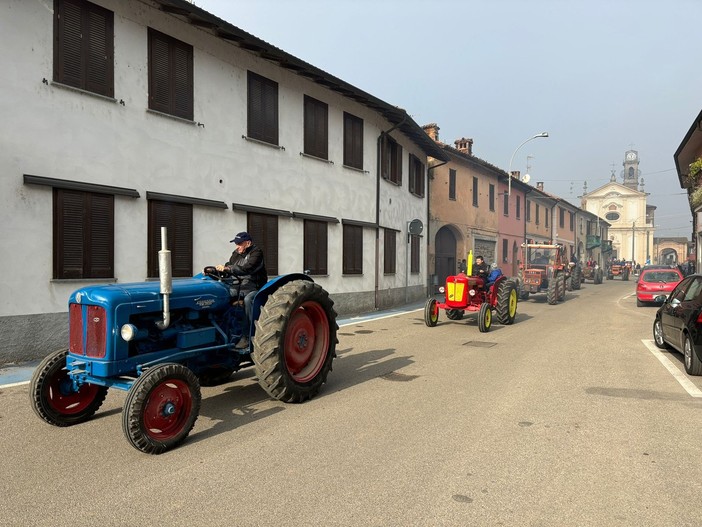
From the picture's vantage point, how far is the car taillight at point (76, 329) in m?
4.24

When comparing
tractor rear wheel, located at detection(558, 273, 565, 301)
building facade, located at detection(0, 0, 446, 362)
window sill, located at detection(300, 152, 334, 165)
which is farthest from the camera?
tractor rear wheel, located at detection(558, 273, 565, 301)

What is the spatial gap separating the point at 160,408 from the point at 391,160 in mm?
14270

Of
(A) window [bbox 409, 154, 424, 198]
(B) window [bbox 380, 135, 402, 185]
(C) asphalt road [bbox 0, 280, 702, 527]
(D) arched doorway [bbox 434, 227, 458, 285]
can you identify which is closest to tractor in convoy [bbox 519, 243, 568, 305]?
(D) arched doorway [bbox 434, 227, 458, 285]

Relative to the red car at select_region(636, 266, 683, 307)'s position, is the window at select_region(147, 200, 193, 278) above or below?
above

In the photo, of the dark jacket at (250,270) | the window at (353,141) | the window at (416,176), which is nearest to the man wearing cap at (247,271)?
the dark jacket at (250,270)

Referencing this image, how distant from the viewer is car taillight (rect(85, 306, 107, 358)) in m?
4.11

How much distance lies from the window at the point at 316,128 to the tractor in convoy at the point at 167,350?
8102mm

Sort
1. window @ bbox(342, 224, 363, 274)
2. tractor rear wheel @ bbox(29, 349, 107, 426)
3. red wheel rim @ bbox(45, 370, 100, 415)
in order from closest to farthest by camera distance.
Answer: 1. tractor rear wheel @ bbox(29, 349, 107, 426)
2. red wheel rim @ bbox(45, 370, 100, 415)
3. window @ bbox(342, 224, 363, 274)

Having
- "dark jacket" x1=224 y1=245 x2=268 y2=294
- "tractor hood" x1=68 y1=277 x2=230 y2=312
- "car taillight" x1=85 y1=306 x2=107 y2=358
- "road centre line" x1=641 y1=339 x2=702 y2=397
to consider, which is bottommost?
"road centre line" x1=641 y1=339 x2=702 y2=397

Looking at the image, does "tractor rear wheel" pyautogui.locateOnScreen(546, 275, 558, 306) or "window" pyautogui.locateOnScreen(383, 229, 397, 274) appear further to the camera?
"tractor rear wheel" pyautogui.locateOnScreen(546, 275, 558, 306)

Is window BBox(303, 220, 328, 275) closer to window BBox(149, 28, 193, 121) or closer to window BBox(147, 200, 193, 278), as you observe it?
window BBox(147, 200, 193, 278)

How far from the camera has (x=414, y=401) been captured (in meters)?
5.55

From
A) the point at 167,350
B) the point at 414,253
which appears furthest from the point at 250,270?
the point at 414,253

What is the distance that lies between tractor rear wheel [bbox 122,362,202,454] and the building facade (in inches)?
117
